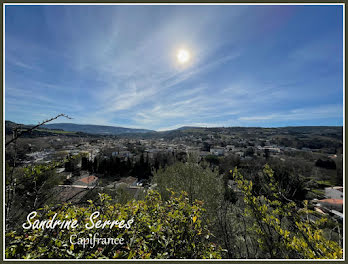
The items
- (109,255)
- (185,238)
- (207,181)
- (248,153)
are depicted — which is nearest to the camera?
(109,255)

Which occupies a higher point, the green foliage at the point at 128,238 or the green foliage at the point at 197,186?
the green foliage at the point at 128,238

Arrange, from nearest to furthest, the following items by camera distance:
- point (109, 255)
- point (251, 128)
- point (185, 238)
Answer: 1. point (109, 255)
2. point (185, 238)
3. point (251, 128)

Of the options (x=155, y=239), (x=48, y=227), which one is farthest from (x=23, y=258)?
(x=155, y=239)

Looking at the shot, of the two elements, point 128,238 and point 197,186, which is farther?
point 197,186

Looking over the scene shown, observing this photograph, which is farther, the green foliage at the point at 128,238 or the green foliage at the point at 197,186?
the green foliage at the point at 197,186

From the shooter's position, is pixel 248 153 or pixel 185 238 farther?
pixel 248 153

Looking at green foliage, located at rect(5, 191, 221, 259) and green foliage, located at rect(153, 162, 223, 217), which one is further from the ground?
green foliage, located at rect(5, 191, 221, 259)

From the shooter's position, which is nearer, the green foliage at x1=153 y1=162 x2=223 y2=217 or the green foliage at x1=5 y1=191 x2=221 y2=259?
the green foliage at x1=5 y1=191 x2=221 y2=259

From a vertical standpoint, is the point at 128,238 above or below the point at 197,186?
above

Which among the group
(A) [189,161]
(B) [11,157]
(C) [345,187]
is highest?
(B) [11,157]

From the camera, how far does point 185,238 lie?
6.31ft

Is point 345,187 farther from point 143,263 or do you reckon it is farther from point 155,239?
point 143,263

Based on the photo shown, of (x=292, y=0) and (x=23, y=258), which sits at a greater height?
Answer: (x=292, y=0)

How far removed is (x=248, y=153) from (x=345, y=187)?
4985 centimetres
